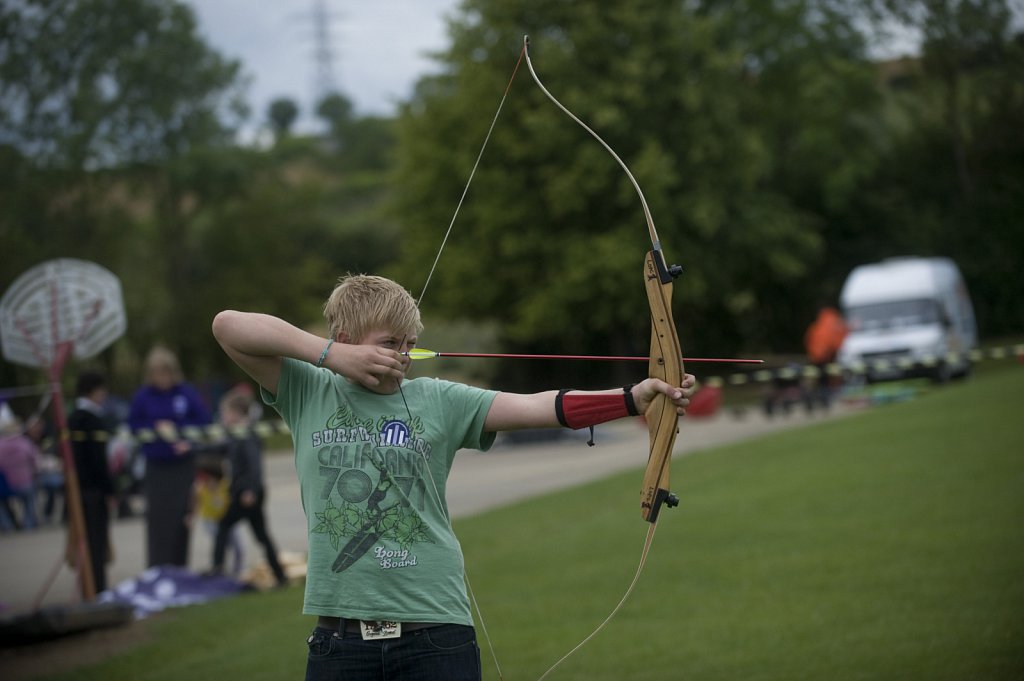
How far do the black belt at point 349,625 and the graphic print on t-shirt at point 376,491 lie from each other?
0.43 ft

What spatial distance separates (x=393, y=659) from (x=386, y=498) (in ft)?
1.34

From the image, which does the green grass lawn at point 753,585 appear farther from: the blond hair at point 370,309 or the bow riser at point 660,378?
the blond hair at point 370,309

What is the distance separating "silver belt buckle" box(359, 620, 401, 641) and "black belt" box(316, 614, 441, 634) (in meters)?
0.02

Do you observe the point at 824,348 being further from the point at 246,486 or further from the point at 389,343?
the point at 389,343

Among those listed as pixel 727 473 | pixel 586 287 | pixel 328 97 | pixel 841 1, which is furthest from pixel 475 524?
pixel 328 97

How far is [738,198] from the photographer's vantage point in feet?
106

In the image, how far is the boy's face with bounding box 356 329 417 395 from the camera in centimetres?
309

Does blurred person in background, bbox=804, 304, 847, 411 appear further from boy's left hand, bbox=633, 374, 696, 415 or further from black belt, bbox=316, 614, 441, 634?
black belt, bbox=316, 614, 441, 634

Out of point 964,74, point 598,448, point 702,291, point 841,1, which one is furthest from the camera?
point 841,1

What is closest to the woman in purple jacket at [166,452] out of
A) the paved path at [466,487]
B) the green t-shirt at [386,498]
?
the paved path at [466,487]

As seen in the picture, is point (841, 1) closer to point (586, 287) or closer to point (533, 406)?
point (586, 287)

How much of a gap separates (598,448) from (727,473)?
21.1ft

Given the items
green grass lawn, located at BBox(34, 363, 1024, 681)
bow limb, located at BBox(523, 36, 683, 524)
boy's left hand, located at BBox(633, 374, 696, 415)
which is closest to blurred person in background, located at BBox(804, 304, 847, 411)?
green grass lawn, located at BBox(34, 363, 1024, 681)

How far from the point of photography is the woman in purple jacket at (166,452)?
969 cm
